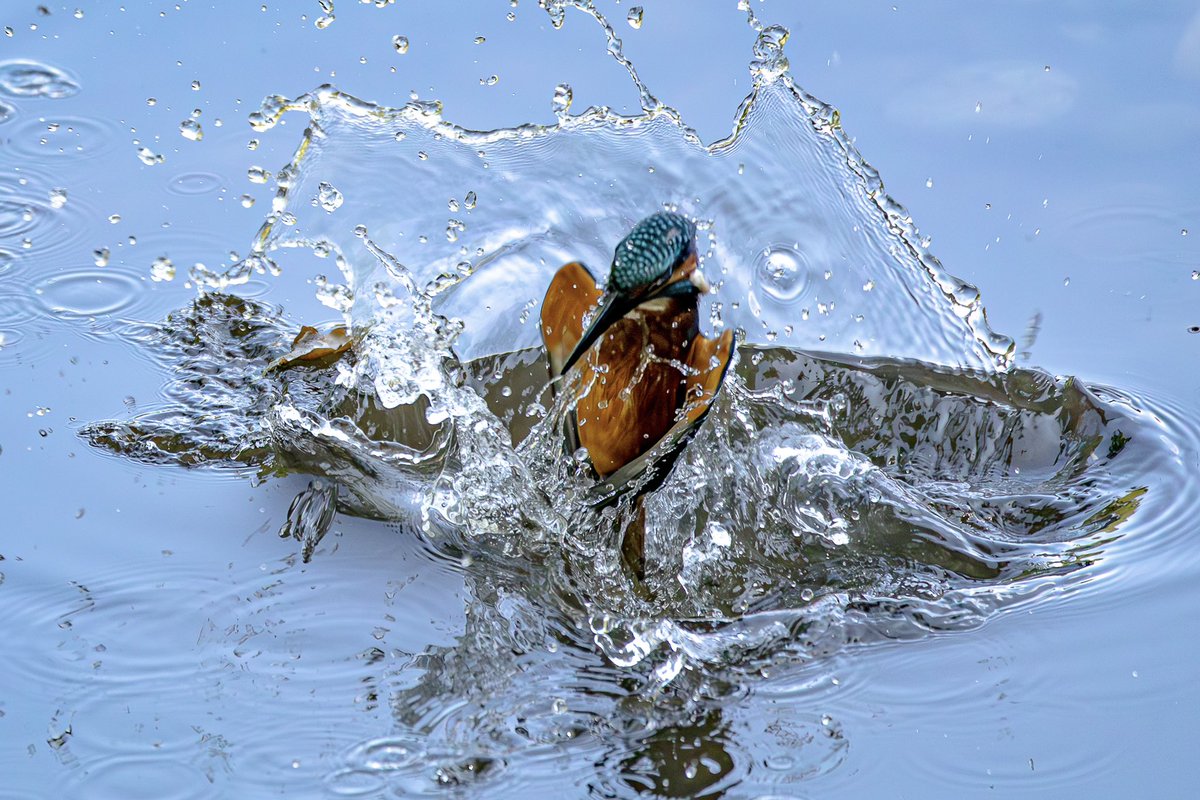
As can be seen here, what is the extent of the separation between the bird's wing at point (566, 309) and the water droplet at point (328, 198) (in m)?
1.05

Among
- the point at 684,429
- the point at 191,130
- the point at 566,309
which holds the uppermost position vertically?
the point at 191,130

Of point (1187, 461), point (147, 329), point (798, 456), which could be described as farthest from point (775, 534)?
point (147, 329)

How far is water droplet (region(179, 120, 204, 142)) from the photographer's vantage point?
3.96 meters

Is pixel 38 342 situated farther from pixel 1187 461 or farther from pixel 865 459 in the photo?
pixel 1187 461

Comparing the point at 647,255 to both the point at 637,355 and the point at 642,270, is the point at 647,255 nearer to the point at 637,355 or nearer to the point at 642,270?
the point at 642,270

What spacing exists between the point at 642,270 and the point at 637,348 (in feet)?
1.02

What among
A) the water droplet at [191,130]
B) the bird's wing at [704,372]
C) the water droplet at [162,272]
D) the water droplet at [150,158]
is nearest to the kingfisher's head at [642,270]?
the bird's wing at [704,372]

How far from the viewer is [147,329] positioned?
→ 3729 millimetres

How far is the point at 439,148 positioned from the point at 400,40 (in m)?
0.66

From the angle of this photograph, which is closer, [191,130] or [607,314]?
[607,314]

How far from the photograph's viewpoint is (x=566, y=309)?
2.99 meters

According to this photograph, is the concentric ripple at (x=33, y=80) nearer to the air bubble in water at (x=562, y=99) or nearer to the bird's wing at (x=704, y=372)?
the air bubble in water at (x=562, y=99)

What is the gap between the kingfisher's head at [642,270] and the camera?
2613 millimetres

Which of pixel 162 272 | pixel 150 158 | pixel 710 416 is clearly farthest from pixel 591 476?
pixel 150 158
